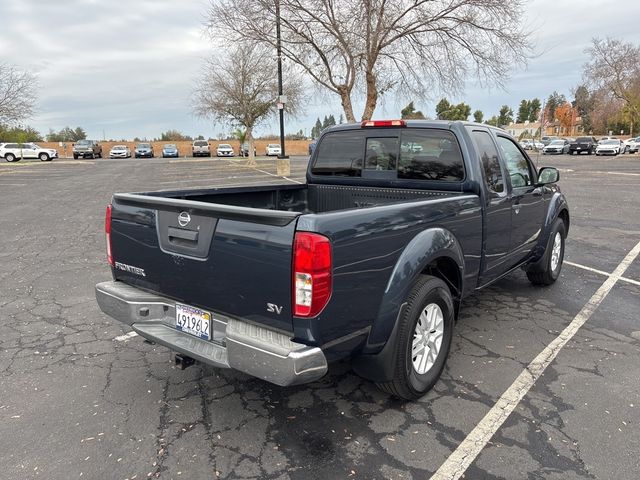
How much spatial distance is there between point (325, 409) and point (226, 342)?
36.9 inches

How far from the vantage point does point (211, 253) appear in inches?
105

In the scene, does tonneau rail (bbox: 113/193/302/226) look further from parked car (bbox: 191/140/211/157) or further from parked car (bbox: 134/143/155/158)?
parked car (bbox: 134/143/155/158)

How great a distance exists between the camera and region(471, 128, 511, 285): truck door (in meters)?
3.95

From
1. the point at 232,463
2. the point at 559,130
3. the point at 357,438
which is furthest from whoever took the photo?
the point at 559,130

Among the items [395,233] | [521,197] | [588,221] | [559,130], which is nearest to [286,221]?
[395,233]

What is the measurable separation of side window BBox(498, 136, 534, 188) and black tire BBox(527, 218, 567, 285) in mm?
820

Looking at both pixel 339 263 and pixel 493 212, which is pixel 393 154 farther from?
pixel 339 263

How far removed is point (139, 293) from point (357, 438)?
1.70 m

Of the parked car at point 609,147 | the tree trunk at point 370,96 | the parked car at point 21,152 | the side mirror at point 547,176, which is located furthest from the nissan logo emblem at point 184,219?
the parked car at point 609,147

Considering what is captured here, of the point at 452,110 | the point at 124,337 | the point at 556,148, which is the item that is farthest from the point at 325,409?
the point at 452,110

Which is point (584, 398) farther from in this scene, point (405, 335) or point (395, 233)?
point (395, 233)

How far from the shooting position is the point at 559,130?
4242 inches

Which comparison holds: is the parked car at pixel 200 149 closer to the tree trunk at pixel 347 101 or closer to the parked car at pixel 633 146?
the tree trunk at pixel 347 101

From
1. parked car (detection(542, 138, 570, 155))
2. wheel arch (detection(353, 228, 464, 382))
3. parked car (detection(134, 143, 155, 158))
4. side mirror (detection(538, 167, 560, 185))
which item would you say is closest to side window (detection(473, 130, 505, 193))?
side mirror (detection(538, 167, 560, 185))
